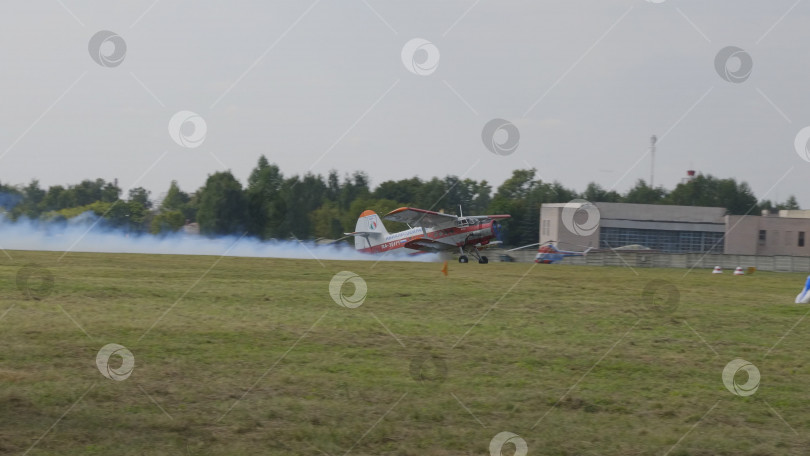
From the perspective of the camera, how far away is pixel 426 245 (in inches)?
1793

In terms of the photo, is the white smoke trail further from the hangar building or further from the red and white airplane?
the hangar building

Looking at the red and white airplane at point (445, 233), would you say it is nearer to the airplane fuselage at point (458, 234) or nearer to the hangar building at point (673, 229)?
the airplane fuselage at point (458, 234)

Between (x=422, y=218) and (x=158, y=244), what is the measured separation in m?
18.9

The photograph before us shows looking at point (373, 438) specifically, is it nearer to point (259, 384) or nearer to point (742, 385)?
point (259, 384)

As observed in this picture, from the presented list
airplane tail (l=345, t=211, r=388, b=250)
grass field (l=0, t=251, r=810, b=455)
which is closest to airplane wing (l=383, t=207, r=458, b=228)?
airplane tail (l=345, t=211, r=388, b=250)

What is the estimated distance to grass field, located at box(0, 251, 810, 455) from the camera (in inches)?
291

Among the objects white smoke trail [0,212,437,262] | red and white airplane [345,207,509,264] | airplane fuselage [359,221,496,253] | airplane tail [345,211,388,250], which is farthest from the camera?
airplane tail [345,211,388,250]

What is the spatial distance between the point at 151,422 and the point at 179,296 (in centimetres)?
1062

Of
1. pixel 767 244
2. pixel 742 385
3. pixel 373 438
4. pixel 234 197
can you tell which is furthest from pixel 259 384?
pixel 767 244

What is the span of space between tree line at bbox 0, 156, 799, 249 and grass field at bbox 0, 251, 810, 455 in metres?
38.5

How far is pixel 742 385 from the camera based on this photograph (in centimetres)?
984

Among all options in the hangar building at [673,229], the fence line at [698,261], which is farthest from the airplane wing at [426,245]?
the hangar building at [673,229]

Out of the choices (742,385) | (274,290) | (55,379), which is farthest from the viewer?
(274,290)

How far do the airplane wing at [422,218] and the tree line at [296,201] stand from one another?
15099 millimetres
